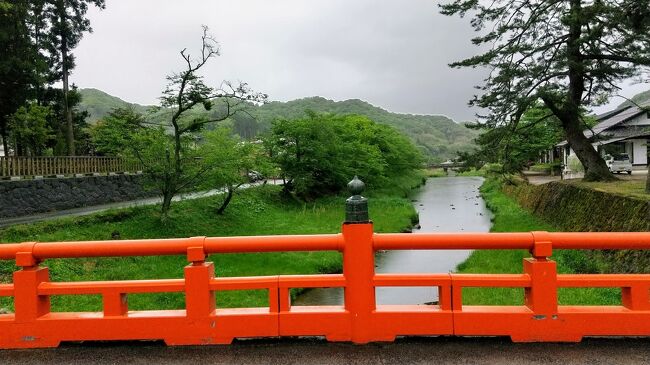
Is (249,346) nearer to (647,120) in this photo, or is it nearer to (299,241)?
(299,241)

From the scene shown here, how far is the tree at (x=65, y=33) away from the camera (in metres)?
27.2

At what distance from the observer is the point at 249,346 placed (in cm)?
405

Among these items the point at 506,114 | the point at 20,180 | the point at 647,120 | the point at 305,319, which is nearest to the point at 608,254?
the point at 506,114

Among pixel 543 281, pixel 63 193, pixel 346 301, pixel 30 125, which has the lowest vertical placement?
pixel 346 301

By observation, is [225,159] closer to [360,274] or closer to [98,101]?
[360,274]

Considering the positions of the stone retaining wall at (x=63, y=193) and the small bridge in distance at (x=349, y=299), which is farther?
the stone retaining wall at (x=63, y=193)

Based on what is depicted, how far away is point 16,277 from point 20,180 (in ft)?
53.6

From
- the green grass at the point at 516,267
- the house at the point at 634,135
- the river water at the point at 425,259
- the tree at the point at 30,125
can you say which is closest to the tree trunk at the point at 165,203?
the river water at the point at 425,259

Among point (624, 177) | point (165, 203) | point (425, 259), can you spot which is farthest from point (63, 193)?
point (624, 177)

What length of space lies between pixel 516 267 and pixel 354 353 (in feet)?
34.6

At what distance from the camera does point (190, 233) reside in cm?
1702

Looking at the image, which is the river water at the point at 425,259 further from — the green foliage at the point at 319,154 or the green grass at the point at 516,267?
the green foliage at the point at 319,154

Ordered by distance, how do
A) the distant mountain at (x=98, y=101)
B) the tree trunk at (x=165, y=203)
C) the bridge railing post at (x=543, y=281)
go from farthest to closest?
the distant mountain at (x=98, y=101) → the tree trunk at (x=165, y=203) → the bridge railing post at (x=543, y=281)

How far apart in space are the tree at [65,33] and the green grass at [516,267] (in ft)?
78.5
